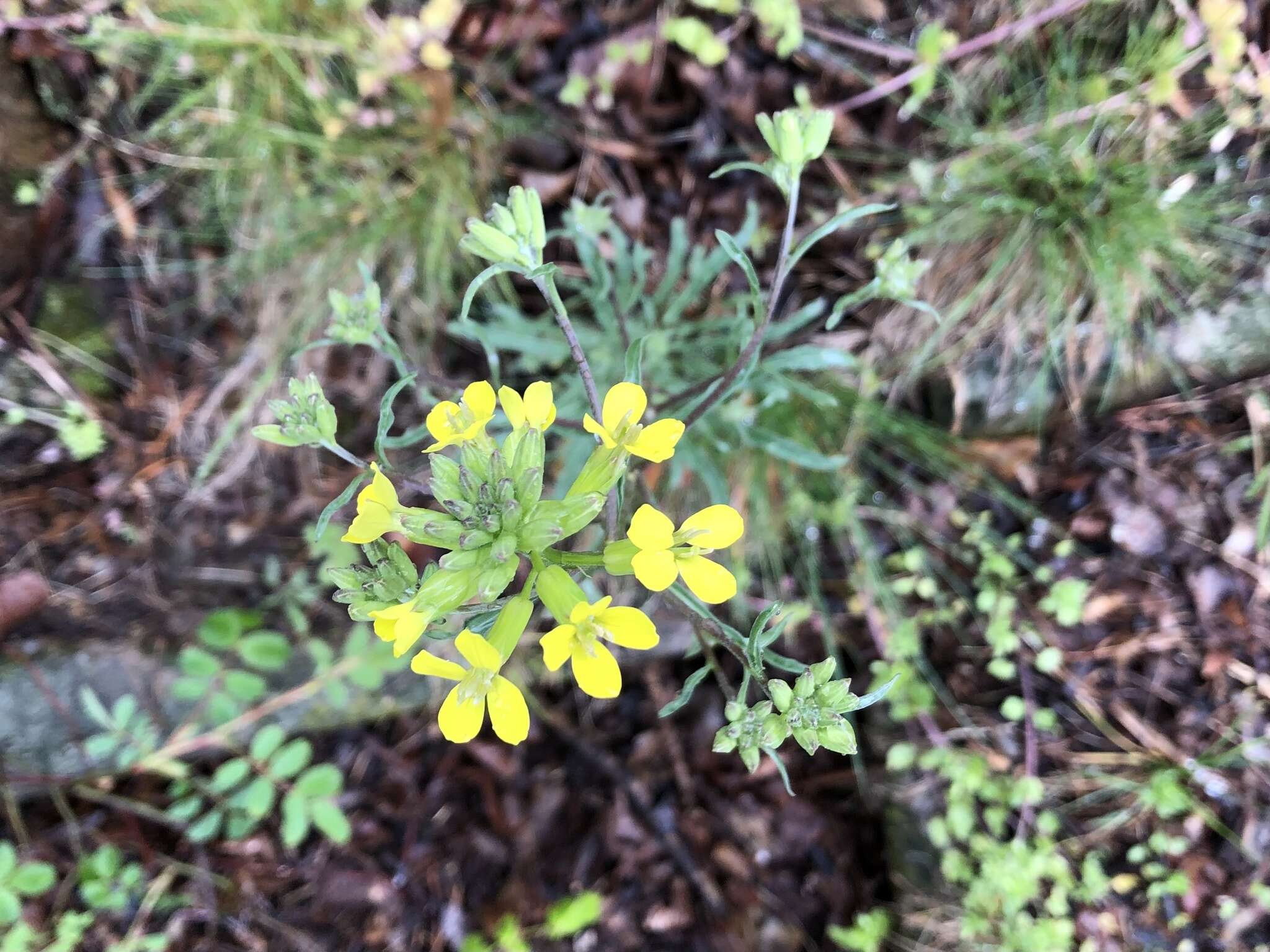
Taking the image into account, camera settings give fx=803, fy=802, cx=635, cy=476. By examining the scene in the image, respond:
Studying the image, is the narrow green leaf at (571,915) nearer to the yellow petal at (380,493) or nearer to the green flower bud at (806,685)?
the green flower bud at (806,685)

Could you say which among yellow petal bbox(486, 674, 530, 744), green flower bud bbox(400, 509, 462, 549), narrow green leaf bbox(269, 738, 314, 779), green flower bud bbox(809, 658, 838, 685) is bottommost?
narrow green leaf bbox(269, 738, 314, 779)

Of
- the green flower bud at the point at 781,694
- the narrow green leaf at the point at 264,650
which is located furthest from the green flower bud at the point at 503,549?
the narrow green leaf at the point at 264,650

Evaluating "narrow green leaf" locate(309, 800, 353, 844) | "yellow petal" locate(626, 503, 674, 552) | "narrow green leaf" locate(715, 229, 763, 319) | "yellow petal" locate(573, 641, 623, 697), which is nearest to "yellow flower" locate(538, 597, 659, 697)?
"yellow petal" locate(573, 641, 623, 697)

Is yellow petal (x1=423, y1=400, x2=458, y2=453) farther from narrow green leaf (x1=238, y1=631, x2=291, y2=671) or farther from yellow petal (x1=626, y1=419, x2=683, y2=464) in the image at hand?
narrow green leaf (x1=238, y1=631, x2=291, y2=671)

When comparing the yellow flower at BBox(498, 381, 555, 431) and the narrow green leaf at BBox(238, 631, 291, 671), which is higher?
the yellow flower at BBox(498, 381, 555, 431)

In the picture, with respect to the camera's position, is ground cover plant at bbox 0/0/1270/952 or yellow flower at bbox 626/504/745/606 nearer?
yellow flower at bbox 626/504/745/606
